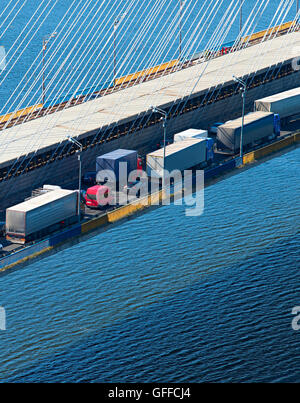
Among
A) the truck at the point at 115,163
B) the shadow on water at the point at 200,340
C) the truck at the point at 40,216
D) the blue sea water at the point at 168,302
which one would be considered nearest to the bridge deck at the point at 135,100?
the truck at the point at 115,163

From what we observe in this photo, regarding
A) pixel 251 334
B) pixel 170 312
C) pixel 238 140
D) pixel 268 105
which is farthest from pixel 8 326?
pixel 268 105

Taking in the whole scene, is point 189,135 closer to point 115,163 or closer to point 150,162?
point 150,162

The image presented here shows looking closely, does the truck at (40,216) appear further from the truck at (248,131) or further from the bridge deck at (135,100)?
the truck at (248,131)

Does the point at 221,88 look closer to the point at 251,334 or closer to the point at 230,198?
the point at 230,198

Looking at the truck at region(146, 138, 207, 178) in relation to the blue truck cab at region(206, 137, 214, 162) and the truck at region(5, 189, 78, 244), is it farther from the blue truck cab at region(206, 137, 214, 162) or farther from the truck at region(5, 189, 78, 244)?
the truck at region(5, 189, 78, 244)

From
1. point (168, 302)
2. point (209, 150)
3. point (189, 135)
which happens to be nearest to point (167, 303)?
point (168, 302)
